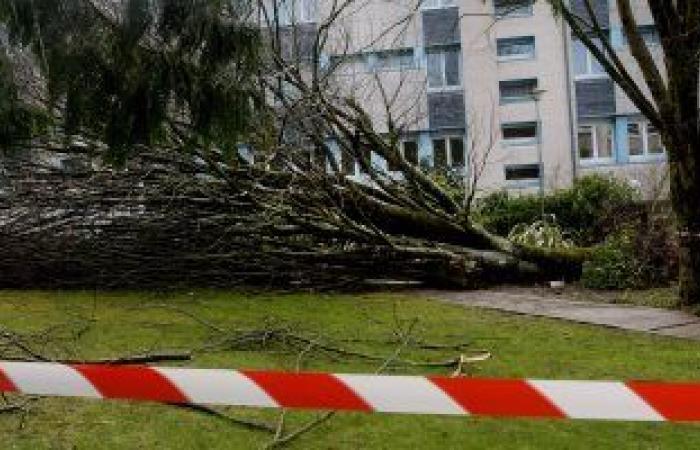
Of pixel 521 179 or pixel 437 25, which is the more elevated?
pixel 437 25

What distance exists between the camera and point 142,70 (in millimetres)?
5570

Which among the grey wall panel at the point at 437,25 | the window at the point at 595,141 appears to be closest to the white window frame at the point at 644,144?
the window at the point at 595,141

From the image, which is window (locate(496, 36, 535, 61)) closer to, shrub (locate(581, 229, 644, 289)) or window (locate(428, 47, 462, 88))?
window (locate(428, 47, 462, 88))

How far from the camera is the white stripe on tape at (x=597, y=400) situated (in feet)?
10.3

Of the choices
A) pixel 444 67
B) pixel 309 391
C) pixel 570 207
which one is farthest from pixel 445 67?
pixel 309 391

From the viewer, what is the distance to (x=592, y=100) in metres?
36.5

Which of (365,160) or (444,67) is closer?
(365,160)

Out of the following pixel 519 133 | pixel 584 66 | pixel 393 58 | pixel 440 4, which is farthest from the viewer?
pixel 519 133

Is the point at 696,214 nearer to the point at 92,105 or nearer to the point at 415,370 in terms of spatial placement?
the point at 415,370

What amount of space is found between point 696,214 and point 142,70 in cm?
633

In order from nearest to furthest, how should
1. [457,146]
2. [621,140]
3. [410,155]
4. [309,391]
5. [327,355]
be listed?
1. [309,391]
2. [327,355]
3. [410,155]
4. [457,146]
5. [621,140]

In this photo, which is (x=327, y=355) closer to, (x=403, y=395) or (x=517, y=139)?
(x=403, y=395)

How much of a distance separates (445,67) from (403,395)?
113ft

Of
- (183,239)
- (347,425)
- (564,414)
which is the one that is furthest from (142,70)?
(183,239)
